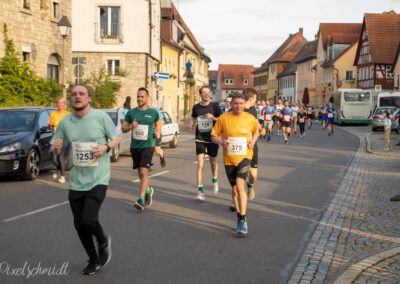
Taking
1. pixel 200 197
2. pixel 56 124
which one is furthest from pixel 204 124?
pixel 56 124

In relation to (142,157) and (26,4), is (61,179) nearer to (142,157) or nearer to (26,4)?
(142,157)

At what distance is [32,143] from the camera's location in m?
14.0

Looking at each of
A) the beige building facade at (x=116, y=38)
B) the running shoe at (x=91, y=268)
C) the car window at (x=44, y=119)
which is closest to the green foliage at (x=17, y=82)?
the car window at (x=44, y=119)

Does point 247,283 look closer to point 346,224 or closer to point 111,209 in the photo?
point 346,224

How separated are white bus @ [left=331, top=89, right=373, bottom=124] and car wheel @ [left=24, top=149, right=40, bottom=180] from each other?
4493 cm

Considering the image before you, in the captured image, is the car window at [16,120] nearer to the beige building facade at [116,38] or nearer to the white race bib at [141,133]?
the white race bib at [141,133]

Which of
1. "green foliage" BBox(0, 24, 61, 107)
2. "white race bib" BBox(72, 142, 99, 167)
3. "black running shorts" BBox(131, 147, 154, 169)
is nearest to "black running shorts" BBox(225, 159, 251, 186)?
"black running shorts" BBox(131, 147, 154, 169)

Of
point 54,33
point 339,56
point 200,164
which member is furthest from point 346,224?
point 339,56

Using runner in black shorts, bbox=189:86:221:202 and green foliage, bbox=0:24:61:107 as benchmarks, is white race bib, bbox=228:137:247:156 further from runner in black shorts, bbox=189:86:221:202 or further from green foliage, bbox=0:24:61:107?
green foliage, bbox=0:24:61:107

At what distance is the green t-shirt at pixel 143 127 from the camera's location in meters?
10.3

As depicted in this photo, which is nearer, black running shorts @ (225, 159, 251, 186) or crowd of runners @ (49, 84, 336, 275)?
crowd of runners @ (49, 84, 336, 275)

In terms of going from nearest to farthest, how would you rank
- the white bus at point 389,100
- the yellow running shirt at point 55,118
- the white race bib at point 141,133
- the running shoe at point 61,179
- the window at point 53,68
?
the white race bib at point 141,133
the running shoe at point 61,179
the yellow running shirt at point 55,118
the window at point 53,68
the white bus at point 389,100

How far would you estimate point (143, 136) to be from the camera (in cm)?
1036

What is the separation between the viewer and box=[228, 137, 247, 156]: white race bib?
8.48 metres
